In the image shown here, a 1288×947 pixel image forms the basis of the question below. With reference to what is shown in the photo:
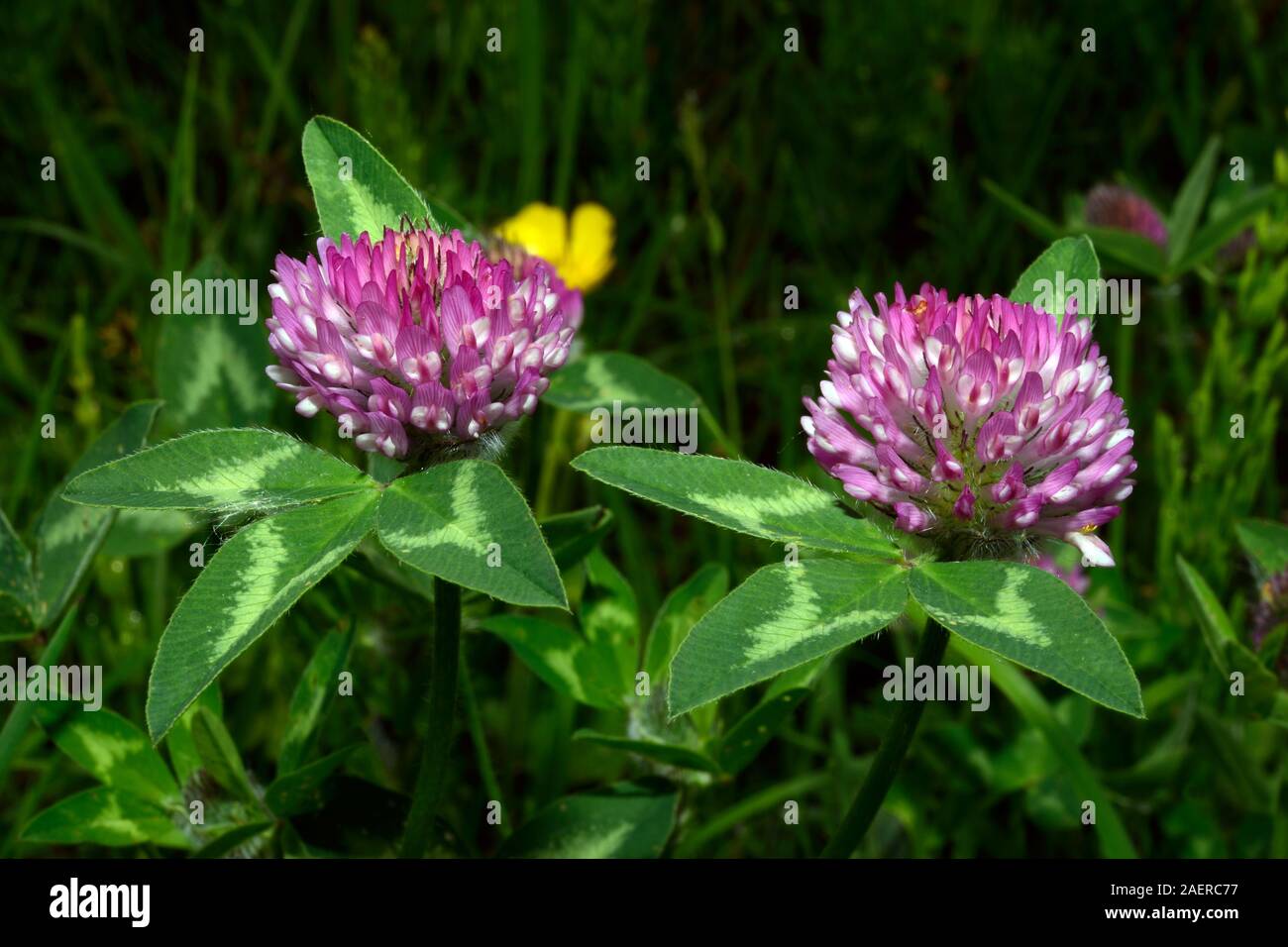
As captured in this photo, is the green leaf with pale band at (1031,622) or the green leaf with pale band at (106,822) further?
the green leaf with pale band at (106,822)

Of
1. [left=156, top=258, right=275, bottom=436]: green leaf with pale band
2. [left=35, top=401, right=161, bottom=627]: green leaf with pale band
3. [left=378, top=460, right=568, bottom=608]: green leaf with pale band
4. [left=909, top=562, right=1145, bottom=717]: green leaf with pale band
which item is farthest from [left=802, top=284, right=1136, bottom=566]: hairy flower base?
[left=156, top=258, right=275, bottom=436]: green leaf with pale band

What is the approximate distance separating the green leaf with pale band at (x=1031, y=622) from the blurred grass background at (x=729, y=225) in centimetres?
87

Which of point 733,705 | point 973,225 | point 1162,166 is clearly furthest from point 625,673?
point 1162,166

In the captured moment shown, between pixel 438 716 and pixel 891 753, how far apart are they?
1.43 feet

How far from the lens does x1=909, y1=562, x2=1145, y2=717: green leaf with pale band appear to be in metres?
1.07

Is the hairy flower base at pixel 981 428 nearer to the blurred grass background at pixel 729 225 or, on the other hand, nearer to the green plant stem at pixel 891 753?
the green plant stem at pixel 891 753

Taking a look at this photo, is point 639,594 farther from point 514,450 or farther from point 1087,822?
point 1087,822

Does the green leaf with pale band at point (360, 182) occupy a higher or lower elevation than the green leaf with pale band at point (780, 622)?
higher

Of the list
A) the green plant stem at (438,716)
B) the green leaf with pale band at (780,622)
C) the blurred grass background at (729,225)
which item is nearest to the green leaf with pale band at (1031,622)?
the green leaf with pale band at (780,622)

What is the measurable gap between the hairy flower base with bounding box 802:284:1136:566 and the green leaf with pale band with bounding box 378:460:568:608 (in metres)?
0.27

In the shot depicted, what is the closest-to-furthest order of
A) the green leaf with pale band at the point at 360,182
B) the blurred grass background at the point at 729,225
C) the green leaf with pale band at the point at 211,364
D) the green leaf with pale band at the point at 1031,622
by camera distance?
the green leaf with pale band at the point at 1031,622, the green leaf with pale band at the point at 360,182, the green leaf with pale band at the point at 211,364, the blurred grass background at the point at 729,225

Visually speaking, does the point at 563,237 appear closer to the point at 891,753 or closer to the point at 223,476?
the point at 223,476

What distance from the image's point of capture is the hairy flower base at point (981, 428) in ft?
3.85

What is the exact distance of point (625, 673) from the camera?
1691 mm
